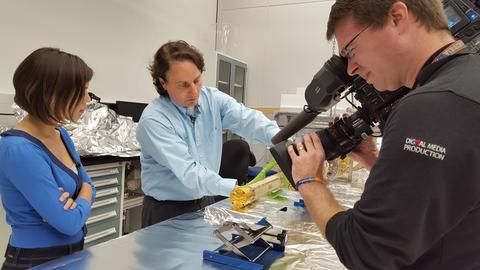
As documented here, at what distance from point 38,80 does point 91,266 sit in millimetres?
631

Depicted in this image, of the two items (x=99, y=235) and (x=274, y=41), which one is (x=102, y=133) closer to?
(x=99, y=235)

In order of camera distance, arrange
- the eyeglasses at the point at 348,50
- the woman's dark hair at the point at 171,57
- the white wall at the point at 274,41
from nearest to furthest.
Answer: the eyeglasses at the point at 348,50, the woman's dark hair at the point at 171,57, the white wall at the point at 274,41

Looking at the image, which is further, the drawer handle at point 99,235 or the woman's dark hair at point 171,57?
the drawer handle at point 99,235

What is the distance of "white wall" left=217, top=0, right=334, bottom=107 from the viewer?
15.2ft

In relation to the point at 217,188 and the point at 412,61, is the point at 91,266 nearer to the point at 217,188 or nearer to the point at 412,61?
the point at 217,188

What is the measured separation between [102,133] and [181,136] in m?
1.34

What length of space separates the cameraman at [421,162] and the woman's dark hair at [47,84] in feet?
3.12

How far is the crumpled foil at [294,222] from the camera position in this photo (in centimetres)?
101

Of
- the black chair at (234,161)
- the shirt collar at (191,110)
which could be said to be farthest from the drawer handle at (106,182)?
the shirt collar at (191,110)

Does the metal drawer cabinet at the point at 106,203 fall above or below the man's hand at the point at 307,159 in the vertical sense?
below

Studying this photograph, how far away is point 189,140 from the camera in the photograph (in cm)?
165

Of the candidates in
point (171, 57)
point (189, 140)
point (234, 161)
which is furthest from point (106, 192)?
point (171, 57)

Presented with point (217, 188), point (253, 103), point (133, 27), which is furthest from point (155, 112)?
point (253, 103)

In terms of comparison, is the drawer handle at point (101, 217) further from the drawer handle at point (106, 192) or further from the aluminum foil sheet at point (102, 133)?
the aluminum foil sheet at point (102, 133)
